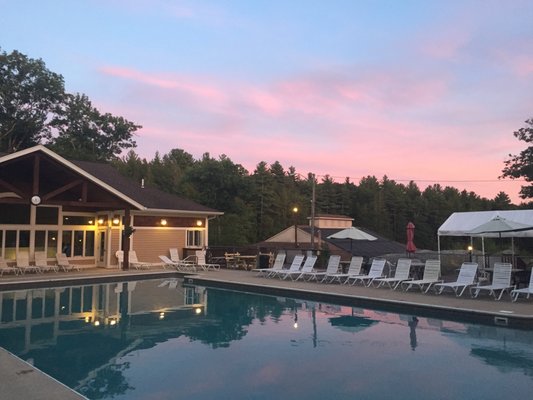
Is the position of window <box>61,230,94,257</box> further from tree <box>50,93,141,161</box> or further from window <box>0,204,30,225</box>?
tree <box>50,93,141,161</box>

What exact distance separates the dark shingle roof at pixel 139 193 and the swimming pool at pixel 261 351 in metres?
8.83

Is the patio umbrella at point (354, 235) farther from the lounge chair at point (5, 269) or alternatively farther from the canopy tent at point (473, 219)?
the lounge chair at point (5, 269)

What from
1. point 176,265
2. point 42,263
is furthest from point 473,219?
point 42,263

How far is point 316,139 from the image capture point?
82.8ft

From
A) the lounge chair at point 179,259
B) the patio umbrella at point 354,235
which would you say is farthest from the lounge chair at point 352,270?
the lounge chair at point 179,259

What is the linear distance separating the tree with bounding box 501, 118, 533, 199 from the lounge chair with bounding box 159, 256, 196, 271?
59.1ft

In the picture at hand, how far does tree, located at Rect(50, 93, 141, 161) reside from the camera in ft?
135

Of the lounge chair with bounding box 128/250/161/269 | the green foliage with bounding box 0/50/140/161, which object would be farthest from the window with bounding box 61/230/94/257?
the green foliage with bounding box 0/50/140/161

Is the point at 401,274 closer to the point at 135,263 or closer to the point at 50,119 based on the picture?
the point at 135,263

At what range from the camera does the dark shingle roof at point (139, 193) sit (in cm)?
2048

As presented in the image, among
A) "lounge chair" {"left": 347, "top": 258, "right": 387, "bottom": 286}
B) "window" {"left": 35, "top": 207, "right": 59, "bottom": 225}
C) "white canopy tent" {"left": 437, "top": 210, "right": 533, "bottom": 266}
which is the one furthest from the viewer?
"window" {"left": 35, "top": 207, "right": 59, "bottom": 225}

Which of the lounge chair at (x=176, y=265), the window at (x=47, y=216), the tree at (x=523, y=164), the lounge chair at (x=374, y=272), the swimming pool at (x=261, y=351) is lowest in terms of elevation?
the swimming pool at (x=261, y=351)

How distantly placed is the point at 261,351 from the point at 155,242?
13608mm

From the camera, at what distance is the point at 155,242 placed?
66.6ft
